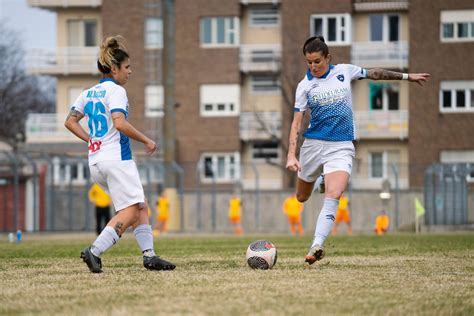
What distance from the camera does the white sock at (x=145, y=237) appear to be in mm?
10914

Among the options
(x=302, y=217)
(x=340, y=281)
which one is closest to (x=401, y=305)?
(x=340, y=281)

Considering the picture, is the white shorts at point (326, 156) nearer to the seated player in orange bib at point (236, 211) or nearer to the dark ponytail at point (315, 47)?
the dark ponytail at point (315, 47)

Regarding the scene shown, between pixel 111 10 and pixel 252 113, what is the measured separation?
786 centimetres

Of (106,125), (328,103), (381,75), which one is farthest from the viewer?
(381,75)

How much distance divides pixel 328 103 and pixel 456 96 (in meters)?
41.4

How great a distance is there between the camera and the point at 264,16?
2105 inches

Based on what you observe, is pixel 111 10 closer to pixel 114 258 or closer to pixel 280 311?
pixel 114 258

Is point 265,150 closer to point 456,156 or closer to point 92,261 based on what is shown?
point 456,156

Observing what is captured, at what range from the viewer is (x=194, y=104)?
53531mm

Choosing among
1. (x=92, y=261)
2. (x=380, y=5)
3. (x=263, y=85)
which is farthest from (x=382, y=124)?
(x=92, y=261)

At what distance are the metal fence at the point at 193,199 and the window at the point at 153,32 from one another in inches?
435

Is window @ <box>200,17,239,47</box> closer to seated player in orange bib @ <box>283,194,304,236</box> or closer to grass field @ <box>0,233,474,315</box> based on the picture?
seated player in orange bib @ <box>283,194,304,236</box>

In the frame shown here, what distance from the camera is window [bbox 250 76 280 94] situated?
177 feet

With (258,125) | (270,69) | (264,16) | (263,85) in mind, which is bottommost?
(258,125)
